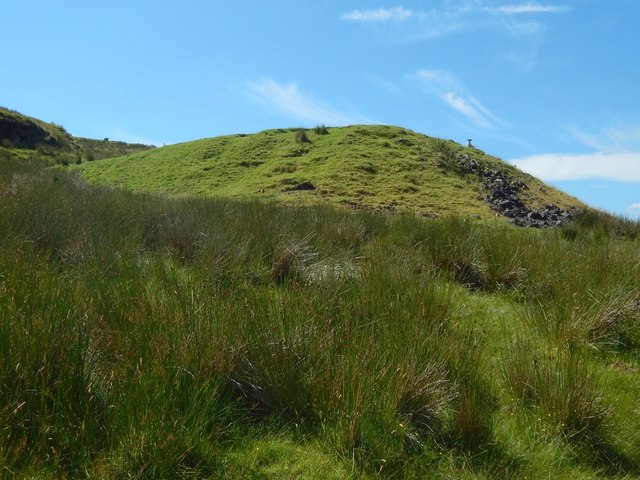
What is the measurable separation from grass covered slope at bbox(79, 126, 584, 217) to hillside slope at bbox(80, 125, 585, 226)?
48mm

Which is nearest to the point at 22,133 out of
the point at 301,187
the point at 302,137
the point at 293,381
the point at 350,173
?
the point at 302,137

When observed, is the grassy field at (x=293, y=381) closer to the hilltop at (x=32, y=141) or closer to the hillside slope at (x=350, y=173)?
the hillside slope at (x=350, y=173)

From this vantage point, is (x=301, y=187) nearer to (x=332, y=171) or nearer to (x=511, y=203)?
(x=332, y=171)

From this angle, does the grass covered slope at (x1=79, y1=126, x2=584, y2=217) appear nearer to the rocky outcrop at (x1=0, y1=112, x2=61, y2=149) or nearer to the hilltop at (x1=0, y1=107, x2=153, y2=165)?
the hilltop at (x1=0, y1=107, x2=153, y2=165)

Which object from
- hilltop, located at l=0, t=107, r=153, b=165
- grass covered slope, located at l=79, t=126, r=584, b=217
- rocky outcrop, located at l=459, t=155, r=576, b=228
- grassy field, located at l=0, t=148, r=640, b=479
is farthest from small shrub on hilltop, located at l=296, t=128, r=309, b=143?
grassy field, located at l=0, t=148, r=640, b=479

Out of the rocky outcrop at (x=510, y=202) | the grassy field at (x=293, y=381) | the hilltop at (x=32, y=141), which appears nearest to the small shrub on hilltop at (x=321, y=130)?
the rocky outcrop at (x=510, y=202)

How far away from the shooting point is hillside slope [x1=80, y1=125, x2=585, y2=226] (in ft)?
68.8

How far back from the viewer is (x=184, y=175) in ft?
86.7

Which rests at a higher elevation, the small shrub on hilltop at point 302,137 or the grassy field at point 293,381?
the small shrub on hilltop at point 302,137

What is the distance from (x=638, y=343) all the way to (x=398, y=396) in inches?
134

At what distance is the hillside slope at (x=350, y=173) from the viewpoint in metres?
21.0

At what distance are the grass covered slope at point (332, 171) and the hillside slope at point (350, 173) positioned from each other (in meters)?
0.05

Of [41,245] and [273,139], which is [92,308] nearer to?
[41,245]

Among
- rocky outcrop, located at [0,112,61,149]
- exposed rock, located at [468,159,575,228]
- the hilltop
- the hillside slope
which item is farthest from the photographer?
rocky outcrop, located at [0,112,61,149]
